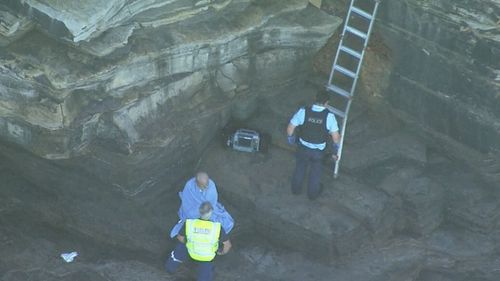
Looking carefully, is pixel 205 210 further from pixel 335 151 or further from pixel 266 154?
pixel 335 151

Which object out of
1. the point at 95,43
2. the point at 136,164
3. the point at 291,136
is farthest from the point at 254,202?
the point at 95,43

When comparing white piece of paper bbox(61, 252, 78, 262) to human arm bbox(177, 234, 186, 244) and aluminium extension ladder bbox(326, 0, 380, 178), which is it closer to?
human arm bbox(177, 234, 186, 244)

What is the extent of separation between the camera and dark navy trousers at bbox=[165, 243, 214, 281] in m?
9.59

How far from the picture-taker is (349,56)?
35.1ft

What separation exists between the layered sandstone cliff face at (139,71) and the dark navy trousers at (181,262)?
1.05 meters

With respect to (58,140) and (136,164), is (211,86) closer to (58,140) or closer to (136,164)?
(136,164)

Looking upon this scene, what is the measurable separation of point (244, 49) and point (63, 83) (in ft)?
8.41

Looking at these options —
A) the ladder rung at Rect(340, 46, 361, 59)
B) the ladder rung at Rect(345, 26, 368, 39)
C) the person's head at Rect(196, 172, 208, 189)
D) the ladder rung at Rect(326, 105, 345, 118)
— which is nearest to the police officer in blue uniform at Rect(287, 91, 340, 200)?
the ladder rung at Rect(326, 105, 345, 118)

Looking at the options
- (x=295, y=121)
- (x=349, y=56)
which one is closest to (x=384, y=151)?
(x=349, y=56)

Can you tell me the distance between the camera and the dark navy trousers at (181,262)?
9.59 m

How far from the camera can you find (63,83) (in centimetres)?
875

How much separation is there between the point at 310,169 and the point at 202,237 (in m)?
1.89

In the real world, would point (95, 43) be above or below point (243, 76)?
above

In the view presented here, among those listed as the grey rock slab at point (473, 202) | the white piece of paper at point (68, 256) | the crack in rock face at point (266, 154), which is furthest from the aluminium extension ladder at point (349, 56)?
the white piece of paper at point (68, 256)
